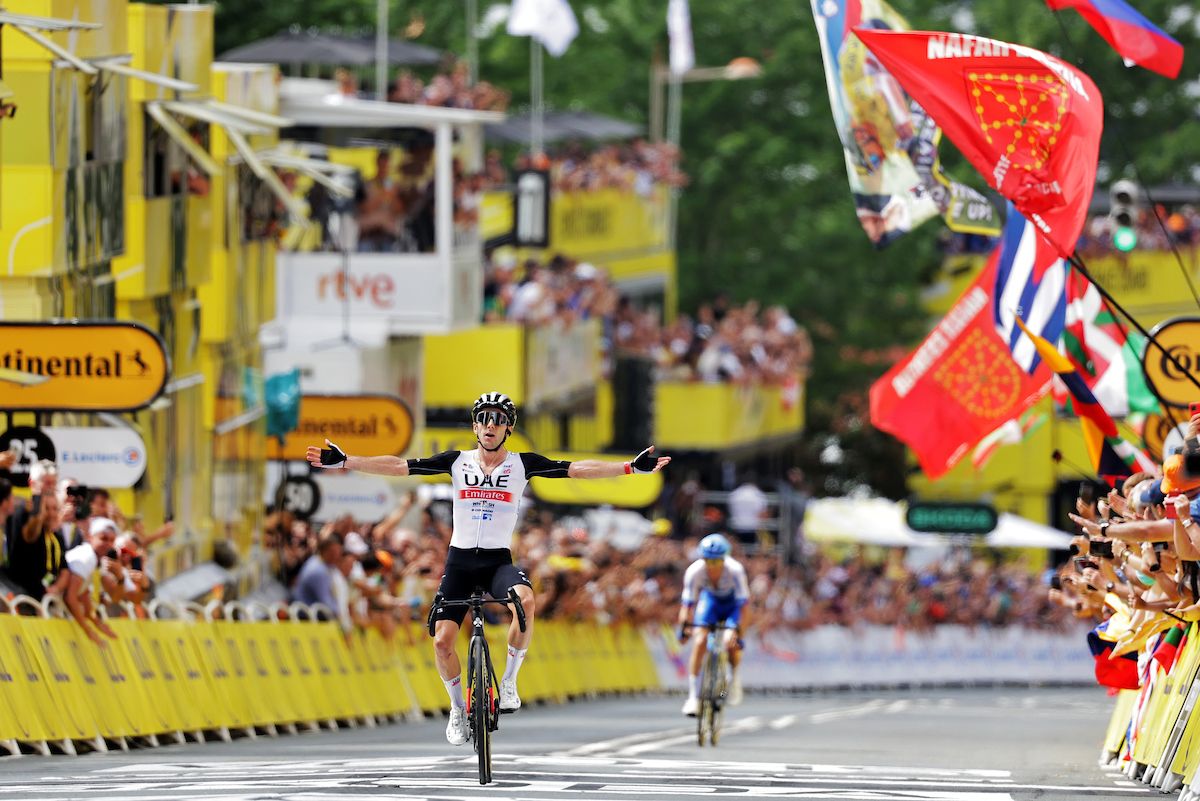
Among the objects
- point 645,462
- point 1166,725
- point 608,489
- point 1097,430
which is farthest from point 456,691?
point 608,489

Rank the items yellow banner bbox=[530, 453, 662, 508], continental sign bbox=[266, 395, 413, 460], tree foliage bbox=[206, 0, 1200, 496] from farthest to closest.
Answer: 1. tree foliage bbox=[206, 0, 1200, 496]
2. yellow banner bbox=[530, 453, 662, 508]
3. continental sign bbox=[266, 395, 413, 460]

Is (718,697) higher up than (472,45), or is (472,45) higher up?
(472,45)

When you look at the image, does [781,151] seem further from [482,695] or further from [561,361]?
[482,695]

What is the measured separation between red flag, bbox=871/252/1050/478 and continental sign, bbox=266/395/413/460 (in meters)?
5.92

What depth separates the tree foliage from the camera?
61406 mm

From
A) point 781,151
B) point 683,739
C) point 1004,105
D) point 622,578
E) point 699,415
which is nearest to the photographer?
point 1004,105

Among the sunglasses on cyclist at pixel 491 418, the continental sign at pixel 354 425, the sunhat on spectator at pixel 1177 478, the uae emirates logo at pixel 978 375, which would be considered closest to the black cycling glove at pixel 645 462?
the sunglasses on cyclist at pixel 491 418

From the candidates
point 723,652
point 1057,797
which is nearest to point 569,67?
point 723,652

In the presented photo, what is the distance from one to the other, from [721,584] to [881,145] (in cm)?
358

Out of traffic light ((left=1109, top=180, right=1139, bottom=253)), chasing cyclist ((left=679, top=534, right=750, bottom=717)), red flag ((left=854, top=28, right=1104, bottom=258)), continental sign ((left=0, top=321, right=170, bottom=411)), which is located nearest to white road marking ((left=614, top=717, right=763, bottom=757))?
chasing cyclist ((left=679, top=534, right=750, bottom=717))

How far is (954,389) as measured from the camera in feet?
→ 78.6

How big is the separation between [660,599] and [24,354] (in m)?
18.3

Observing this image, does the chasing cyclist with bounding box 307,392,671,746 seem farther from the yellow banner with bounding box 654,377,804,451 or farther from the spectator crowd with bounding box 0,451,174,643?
the yellow banner with bounding box 654,377,804,451

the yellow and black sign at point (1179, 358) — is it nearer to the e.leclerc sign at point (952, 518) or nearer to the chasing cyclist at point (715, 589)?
the chasing cyclist at point (715, 589)
